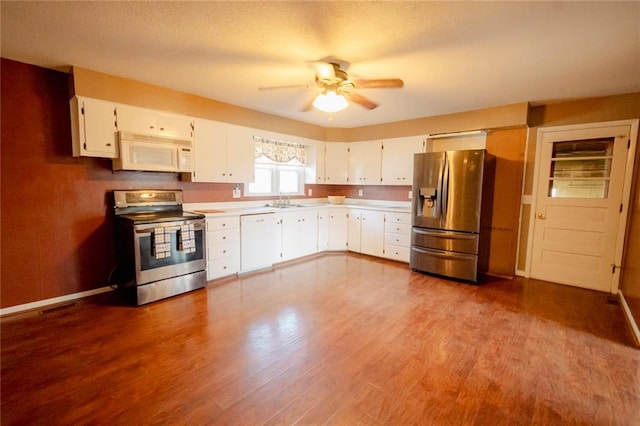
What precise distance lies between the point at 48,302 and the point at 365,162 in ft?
15.8

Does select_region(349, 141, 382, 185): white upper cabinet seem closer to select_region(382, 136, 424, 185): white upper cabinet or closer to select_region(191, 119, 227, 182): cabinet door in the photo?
select_region(382, 136, 424, 185): white upper cabinet

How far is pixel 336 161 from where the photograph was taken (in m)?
5.55

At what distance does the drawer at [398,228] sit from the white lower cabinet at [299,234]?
50.1 inches

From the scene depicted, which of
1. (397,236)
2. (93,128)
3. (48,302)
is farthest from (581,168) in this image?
(48,302)

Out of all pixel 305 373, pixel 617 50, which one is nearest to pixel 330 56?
pixel 617 50

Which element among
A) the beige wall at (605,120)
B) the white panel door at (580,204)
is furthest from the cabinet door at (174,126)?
the white panel door at (580,204)

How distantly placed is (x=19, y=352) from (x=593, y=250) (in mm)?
6036

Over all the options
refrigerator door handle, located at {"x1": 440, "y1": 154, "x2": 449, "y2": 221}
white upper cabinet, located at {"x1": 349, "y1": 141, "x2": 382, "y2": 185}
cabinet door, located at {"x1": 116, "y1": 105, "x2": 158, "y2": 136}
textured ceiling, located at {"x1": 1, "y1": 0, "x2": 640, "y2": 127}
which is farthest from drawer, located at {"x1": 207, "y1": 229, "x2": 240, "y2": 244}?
refrigerator door handle, located at {"x1": 440, "y1": 154, "x2": 449, "y2": 221}

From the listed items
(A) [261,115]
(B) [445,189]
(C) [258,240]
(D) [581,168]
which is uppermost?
(A) [261,115]

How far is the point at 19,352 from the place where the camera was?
7.13 ft

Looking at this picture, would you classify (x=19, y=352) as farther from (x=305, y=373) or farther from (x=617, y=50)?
(x=617, y=50)

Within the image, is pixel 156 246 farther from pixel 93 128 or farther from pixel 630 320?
pixel 630 320

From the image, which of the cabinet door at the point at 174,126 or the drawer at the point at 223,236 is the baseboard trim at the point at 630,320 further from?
the cabinet door at the point at 174,126

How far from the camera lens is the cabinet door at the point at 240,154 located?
13.3 ft
